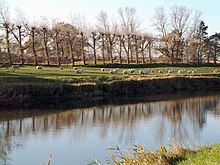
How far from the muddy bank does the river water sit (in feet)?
7.46

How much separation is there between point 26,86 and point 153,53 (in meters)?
37.8

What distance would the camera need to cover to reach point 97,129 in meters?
19.0

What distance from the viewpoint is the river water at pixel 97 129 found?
14.1 m

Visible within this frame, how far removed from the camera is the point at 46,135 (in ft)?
57.6

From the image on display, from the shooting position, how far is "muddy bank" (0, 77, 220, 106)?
27.1m

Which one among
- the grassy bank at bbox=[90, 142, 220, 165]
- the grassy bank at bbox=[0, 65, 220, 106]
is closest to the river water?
the grassy bank at bbox=[0, 65, 220, 106]

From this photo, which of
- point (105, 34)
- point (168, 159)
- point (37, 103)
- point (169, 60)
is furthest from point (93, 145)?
point (169, 60)

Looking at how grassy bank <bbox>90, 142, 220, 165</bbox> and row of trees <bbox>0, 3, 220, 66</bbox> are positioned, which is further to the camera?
row of trees <bbox>0, 3, 220, 66</bbox>

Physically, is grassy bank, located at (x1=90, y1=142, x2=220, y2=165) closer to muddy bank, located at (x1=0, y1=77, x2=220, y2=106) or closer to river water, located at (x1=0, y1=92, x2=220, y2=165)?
river water, located at (x1=0, y1=92, x2=220, y2=165)

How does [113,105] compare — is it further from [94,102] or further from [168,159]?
[168,159]

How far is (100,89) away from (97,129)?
42.9 ft

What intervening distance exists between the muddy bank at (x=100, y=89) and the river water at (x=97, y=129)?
7.46 feet

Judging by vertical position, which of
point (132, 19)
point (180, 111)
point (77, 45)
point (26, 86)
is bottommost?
point (180, 111)

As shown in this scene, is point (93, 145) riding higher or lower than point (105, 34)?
lower
